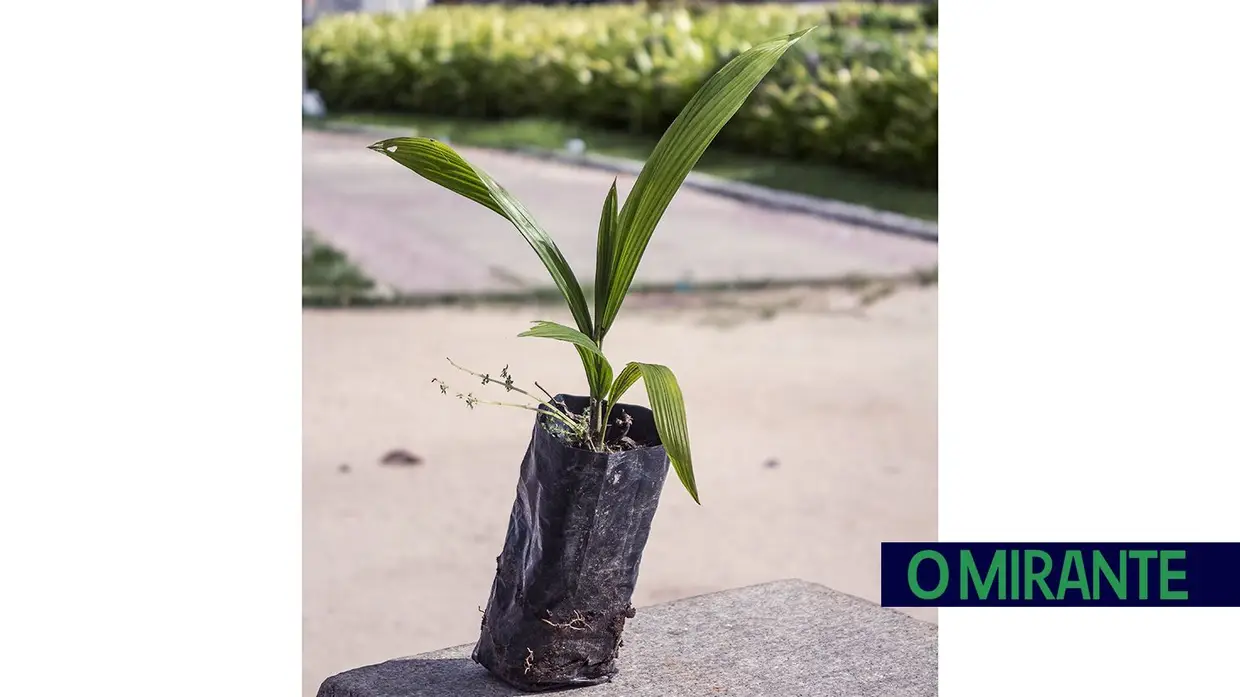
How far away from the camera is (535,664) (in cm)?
194

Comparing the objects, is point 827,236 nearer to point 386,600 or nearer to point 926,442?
point 926,442

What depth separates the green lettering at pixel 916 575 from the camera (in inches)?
87.0

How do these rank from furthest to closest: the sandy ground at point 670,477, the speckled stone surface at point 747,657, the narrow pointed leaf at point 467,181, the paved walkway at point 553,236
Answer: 1. the paved walkway at point 553,236
2. the sandy ground at point 670,477
3. the speckled stone surface at point 747,657
4. the narrow pointed leaf at point 467,181

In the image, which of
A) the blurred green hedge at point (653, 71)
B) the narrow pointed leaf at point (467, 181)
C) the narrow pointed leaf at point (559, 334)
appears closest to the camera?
the narrow pointed leaf at point (559, 334)

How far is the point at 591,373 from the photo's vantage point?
1.88 m

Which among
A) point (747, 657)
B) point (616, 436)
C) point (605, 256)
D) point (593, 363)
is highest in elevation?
point (605, 256)

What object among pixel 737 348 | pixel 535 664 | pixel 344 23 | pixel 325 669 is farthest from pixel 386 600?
pixel 344 23

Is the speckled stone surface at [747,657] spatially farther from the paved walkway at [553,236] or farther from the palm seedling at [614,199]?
the paved walkway at [553,236]
